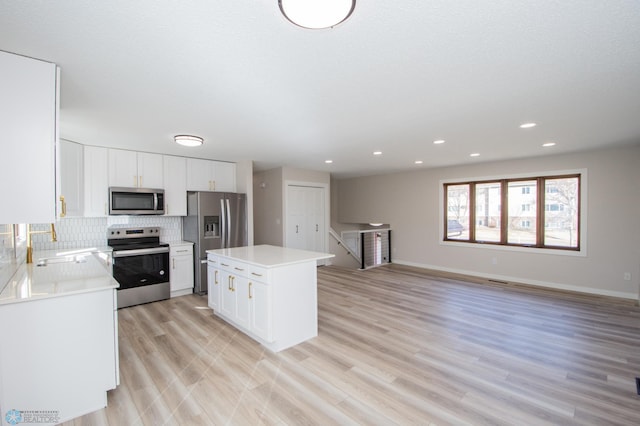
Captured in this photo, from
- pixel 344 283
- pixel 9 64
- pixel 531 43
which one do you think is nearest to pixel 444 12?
pixel 531 43

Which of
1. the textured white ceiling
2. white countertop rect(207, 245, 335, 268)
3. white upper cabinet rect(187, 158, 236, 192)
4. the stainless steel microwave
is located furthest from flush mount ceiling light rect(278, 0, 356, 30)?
white upper cabinet rect(187, 158, 236, 192)

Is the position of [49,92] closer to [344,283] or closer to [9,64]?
[9,64]

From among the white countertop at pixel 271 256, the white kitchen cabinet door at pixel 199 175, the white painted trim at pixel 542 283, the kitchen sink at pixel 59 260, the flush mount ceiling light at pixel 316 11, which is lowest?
the white painted trim at pixel 542 283

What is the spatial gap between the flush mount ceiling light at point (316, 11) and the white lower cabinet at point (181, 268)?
4239mm

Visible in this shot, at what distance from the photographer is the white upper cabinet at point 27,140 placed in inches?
65.9

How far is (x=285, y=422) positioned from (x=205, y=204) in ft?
12.2

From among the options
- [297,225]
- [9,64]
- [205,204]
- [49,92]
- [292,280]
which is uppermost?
[9,64]

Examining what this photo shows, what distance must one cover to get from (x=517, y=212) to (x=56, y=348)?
6782 millimetres

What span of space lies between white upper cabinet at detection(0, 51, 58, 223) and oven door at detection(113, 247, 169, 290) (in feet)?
8.24

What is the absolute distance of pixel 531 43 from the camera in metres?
1.63

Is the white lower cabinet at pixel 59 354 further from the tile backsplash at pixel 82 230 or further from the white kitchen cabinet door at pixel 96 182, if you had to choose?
the white kitchen cabinet door at pixel 96 182

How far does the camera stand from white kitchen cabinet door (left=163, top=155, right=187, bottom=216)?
4738mm

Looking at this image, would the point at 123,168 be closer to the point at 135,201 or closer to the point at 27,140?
the point at 135,201

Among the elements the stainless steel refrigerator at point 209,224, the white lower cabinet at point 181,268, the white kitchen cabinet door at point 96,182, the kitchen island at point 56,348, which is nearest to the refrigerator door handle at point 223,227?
the stainless steel refrigerator at point 209,224
